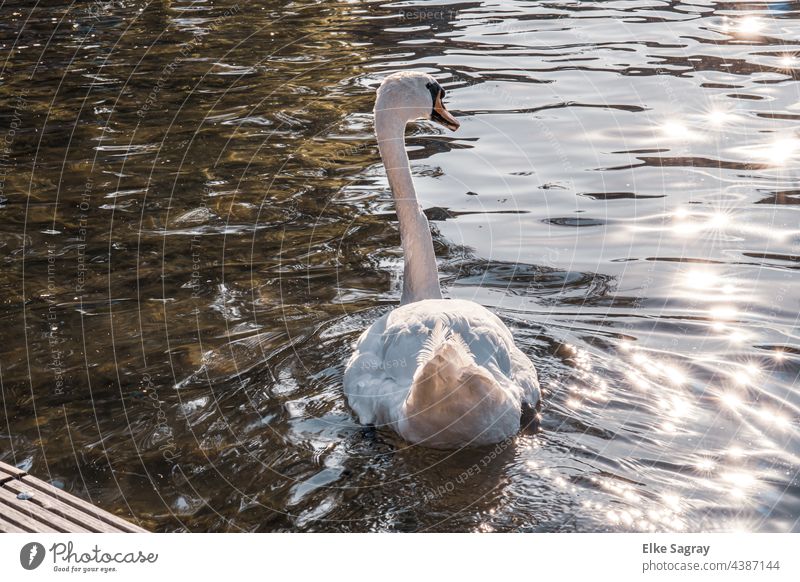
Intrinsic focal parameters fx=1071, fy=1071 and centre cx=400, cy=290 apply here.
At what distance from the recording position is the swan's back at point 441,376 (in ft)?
20.1

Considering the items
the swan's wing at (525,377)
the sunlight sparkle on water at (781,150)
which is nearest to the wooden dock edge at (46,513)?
the swan's wing at (525,377)

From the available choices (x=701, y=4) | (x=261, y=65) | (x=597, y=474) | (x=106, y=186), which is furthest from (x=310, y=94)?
(x=597, y=474)

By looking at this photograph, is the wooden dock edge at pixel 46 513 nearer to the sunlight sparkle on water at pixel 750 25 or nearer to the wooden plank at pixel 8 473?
the wooden plank at pixel 8 473

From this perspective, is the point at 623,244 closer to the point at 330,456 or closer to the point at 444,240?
the point at 444,240

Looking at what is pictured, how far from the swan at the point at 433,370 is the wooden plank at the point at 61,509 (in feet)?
6.43

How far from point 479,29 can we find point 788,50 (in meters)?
5.37

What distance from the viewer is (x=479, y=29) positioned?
19109mm

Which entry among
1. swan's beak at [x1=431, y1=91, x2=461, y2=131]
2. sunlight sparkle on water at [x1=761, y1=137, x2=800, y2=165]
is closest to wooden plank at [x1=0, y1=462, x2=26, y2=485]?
swan's beak at [x1=431, y1=91, x2=461, y2=131]

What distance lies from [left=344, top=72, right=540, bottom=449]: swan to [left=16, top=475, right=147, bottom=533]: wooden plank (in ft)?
6.13

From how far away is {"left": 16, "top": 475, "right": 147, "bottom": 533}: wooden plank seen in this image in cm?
497

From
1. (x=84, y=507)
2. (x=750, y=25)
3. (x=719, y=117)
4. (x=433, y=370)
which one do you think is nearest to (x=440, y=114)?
(x=433, y=370)

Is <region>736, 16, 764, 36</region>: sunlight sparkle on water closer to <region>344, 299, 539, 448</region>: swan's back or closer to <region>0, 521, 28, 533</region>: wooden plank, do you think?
<region>344, 299, 539, 448</region>: swan's back

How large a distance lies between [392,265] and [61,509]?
18.3ft
